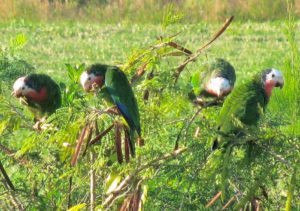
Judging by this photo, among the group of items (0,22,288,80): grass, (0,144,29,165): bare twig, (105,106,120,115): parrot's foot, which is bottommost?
(0,22,288,80): grass

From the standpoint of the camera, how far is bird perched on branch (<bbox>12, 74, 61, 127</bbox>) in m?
3.38

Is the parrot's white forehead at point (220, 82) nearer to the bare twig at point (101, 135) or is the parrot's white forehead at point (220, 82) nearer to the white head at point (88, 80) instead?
the white head at point (88, 80)

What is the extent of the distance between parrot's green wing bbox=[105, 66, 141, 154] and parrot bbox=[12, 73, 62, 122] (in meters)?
0.72

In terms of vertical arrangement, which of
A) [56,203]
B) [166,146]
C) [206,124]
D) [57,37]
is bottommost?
[57,37]

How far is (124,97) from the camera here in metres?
2.46

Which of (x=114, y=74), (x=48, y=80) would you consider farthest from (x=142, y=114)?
(x=48, y=80)

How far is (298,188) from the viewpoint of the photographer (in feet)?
7.27


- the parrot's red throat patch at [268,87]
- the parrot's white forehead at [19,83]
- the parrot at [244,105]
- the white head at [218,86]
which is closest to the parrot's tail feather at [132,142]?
the parrot at [244,105]

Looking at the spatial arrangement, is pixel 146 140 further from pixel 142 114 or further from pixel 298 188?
pixel 298 188

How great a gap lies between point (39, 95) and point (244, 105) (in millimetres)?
1267

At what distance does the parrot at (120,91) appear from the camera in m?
2.31

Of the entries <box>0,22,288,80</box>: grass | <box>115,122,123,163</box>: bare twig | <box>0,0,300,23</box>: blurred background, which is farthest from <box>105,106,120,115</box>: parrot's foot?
<box>0,0,300,23</box>: blurred background

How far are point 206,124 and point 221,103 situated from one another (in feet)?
1.17

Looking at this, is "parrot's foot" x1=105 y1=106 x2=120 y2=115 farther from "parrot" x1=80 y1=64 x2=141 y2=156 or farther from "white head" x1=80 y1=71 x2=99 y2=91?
"white head" x1=80 y1=71 x2=99 y2=91
